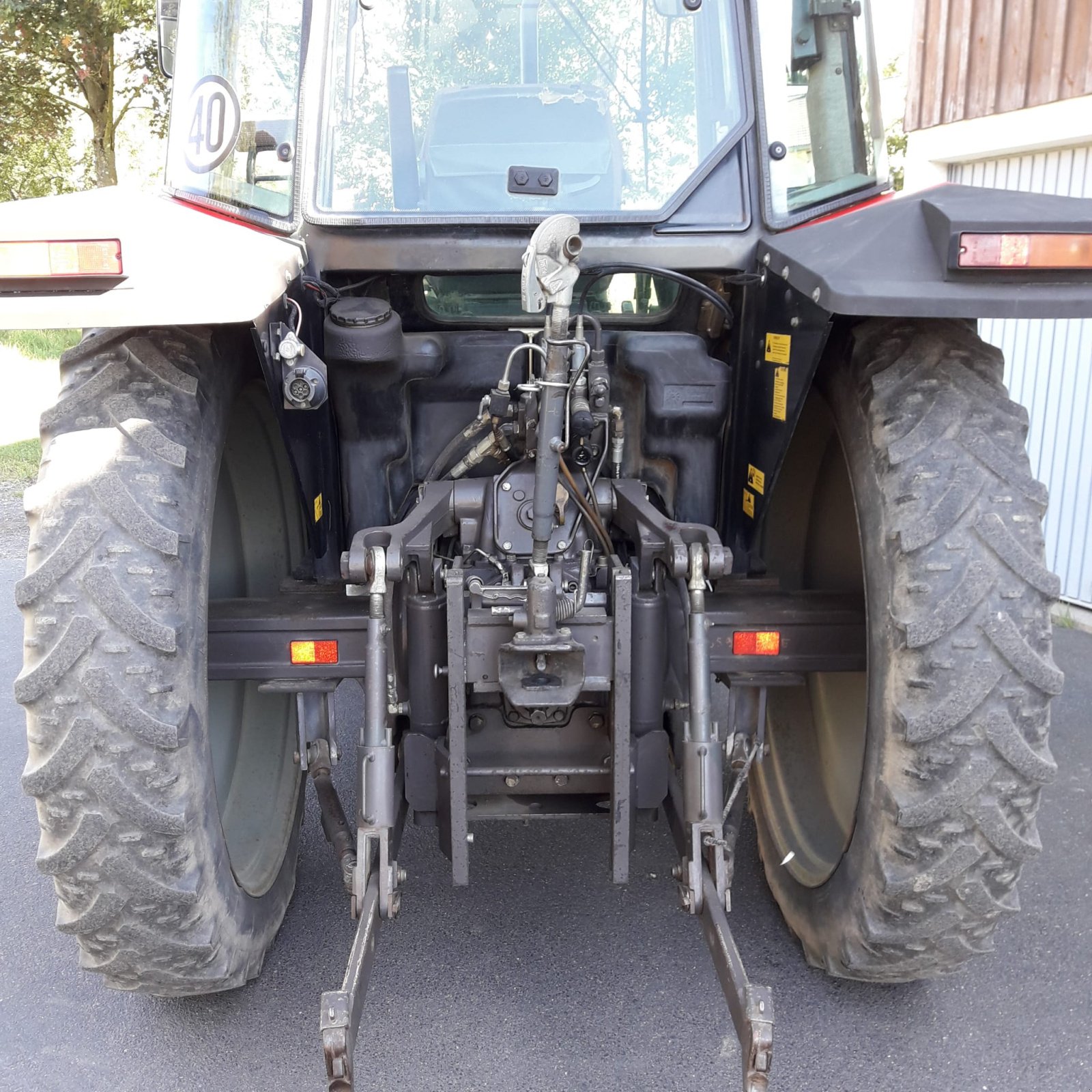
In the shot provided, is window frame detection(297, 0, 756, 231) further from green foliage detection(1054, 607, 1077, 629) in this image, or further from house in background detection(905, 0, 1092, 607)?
green foliage detection(1054, 607, 1077, 629)

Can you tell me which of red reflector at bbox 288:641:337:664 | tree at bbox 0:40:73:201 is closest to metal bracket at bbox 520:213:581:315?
red reflector at bbox 288:641:337:664

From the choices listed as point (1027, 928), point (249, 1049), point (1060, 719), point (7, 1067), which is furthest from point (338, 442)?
point (1060, 719)

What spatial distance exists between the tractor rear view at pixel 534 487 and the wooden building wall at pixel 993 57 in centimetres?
363

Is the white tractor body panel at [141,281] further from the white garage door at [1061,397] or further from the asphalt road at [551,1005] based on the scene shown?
the white garage door at [1061,397]

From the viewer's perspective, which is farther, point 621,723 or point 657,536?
point 657,536

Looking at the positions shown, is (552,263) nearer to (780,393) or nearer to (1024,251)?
(780,393)

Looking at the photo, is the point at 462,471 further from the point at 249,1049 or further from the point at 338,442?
the point at 249,1049

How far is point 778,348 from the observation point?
2453 millimetres

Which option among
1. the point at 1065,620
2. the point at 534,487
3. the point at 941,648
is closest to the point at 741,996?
the point at 941,648

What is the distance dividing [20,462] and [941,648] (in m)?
9.18

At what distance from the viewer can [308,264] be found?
2580 millimetres

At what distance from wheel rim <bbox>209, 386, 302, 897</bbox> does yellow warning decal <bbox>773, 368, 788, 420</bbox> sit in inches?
49.6

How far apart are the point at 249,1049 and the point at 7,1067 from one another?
55 cm

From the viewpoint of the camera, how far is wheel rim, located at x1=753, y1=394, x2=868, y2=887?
2768 mm
